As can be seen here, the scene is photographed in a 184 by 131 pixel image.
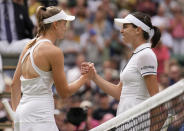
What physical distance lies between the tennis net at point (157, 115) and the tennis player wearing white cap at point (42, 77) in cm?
51

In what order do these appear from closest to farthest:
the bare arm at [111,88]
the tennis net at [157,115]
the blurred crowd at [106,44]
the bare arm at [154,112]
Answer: the tennis net at [157,115]
the bare arm at [154,112]
the bare arm at [111,88]
the blurred crowd at [106,44]

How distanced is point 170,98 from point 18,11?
444 centimetres

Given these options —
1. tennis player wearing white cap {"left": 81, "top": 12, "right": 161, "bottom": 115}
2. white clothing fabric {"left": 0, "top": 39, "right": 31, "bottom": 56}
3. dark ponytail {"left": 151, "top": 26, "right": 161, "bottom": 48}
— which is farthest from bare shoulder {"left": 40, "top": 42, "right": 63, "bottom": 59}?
white clothing fabric {"left": 0, "top": 39, "right": 31, "bottom": 56}

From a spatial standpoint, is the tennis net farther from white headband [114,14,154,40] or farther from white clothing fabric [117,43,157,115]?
white headband [114,14,154,40]

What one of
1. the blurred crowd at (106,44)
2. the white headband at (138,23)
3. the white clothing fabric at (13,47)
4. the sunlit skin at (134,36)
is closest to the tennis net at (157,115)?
the sunlit skin at (134,36)

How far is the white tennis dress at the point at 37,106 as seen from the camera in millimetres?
5270

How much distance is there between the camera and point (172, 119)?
16.4 feet

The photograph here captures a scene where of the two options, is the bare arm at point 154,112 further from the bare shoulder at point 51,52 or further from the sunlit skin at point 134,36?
the bare shoulder at point 51,52

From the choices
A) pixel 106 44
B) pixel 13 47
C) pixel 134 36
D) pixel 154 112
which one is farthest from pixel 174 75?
pixel 154 112

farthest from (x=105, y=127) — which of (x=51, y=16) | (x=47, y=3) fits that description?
(x=47, y=3)

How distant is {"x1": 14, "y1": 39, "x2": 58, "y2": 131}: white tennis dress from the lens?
5.27m

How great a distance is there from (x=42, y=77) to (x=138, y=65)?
93 cm

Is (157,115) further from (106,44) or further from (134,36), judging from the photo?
(106,44)

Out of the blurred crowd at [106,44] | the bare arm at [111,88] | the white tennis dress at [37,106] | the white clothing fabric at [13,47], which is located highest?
the white tennis dress at [37,106]
